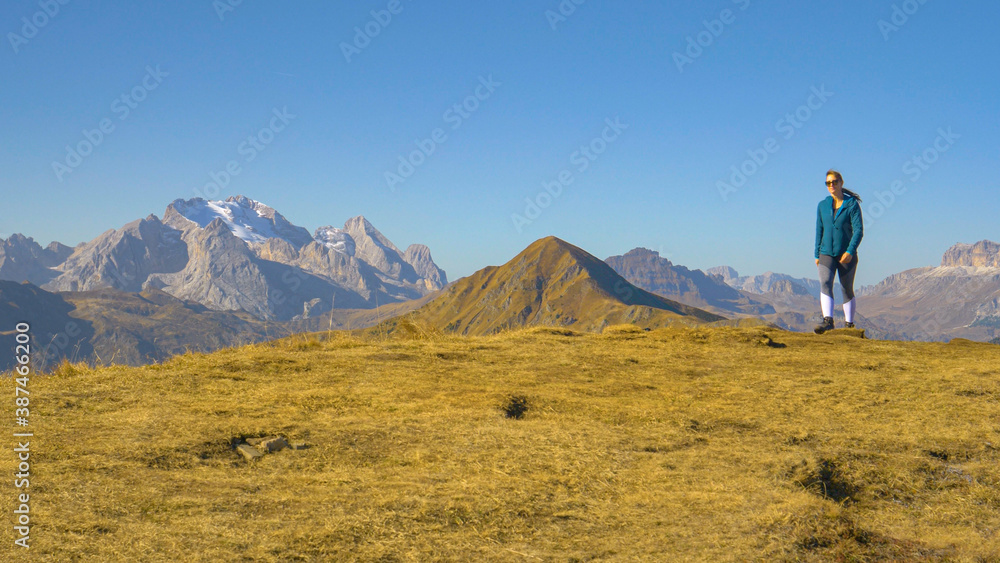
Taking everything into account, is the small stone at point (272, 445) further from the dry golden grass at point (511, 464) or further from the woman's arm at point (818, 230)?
the woman's arm at point (818, 230)

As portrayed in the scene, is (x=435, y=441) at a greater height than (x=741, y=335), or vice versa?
(x=741, y=335)

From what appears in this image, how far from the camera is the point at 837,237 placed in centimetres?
1483

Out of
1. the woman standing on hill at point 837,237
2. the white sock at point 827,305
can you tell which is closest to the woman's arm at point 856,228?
the woman standing on hill at point 837,237

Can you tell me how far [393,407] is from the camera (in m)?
7.86

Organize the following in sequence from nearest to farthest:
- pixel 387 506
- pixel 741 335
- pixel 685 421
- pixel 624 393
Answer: pixel 387 506
pixel 685 421
pixel 624 393
pixel 741 335

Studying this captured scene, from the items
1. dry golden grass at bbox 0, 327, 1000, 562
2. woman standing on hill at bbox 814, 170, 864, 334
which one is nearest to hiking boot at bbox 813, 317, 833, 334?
woman standing on hill at bbox 814, 170, 864, 334

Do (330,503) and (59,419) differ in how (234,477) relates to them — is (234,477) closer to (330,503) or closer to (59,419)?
(330,503)

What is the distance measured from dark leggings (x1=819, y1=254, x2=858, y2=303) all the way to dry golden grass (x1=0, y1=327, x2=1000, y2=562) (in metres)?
4.39

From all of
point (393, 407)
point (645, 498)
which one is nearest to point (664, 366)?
point (393, 407)

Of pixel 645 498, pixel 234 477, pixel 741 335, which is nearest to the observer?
pixel 645 498

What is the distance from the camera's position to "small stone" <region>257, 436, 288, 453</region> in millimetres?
6332

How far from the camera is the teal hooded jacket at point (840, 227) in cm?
1463

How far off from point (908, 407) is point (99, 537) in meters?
8.76

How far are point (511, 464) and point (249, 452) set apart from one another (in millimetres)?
2525
